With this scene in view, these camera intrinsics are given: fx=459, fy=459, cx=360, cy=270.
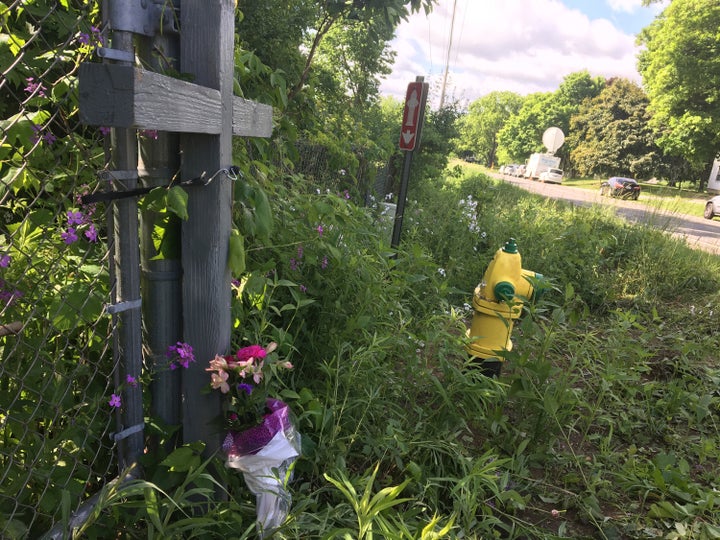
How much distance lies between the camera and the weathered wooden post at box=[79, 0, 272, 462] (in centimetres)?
87

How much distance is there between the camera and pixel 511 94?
282ft

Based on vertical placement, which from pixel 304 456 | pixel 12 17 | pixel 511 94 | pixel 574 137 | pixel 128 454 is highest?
pixel 511 94

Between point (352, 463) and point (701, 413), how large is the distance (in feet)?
7.18

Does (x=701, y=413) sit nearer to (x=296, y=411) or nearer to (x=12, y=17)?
(x=296, y=411)

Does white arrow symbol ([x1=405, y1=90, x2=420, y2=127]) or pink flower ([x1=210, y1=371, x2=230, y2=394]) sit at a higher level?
white arrow symbol ([x1=405, y1=90, x2=420, y2=127])

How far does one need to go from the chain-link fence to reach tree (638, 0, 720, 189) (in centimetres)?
3077

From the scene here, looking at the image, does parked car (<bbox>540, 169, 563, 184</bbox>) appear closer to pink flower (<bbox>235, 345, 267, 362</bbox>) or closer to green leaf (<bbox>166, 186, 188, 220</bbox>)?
pink flower (<bbox>235, 345, 267, 362</bbox>)

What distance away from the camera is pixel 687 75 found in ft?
82.9

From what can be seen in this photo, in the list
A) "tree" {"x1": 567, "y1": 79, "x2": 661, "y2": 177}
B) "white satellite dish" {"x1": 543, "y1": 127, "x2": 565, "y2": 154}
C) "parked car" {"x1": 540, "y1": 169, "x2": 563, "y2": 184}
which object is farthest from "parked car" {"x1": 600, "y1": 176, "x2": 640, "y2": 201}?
"parked car" {"x1": 540, "y1": 169, "x2": 563, "y2": 184}

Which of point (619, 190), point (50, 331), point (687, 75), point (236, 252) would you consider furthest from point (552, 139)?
point (687, 75)

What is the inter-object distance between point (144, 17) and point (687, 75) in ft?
105

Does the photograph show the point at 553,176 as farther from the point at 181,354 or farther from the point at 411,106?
the point at 181,354

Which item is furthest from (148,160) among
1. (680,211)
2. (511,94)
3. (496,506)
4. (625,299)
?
(511,94)

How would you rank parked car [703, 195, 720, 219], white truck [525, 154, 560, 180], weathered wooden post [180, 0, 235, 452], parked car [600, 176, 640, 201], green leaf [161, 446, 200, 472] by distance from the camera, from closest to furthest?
weathered wooden post [180, 0, 235, 452], green leaf [161, 446, 200, 472], parked car [600, 176, 640, 201], parked car [703, 195, 720, 219], white truck [525, 154, 560, 180]
